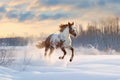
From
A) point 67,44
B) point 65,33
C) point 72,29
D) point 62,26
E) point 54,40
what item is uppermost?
point 62,26

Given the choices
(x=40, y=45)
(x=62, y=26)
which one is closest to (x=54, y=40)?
(x=62, y=26)

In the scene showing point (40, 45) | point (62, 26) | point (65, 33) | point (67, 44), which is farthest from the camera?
point (40, 45)

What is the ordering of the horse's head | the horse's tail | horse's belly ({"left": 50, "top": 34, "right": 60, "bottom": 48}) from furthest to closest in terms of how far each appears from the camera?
the horse's tail < horse's belly ({"left": 50, "top": 34, "right": 60, "bottom": 48}) < the horse's head

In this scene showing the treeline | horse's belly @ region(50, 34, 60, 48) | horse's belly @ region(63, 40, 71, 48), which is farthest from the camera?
the treeline

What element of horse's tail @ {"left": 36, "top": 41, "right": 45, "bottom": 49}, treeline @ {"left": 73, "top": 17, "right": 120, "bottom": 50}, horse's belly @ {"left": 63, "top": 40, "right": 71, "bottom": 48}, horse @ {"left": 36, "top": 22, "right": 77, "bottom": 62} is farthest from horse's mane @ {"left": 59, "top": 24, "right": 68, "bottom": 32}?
treeline @ {"left": 73, "top": 17, "right": 120, "bottom": 50}

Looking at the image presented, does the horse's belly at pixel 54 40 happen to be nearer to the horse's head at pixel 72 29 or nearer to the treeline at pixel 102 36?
the horse's head at pixel 72 29

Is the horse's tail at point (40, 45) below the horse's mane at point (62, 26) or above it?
below

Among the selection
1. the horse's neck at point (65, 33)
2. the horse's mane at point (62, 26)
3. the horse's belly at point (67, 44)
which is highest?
the horse's mane at point (62, 26)

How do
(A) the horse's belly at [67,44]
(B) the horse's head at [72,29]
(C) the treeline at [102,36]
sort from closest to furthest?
(A) the horse's belly at [67,44]
(B) the horse's head at [72,29]
(C) the treeline at [102,36]

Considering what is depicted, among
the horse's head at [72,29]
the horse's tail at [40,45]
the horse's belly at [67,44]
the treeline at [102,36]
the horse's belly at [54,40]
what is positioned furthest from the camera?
the treeline at [102,36]

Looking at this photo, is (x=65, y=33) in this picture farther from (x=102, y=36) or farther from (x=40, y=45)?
(x=102, y=36)

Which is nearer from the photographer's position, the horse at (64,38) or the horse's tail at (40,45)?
the horse at (64,38)

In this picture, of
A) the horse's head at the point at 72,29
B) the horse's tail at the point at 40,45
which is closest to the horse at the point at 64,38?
the horse's head at the point at 72,29

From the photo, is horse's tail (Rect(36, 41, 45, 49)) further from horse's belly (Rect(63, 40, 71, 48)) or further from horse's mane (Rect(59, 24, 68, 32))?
horse's belly (Rect(63, 40, 71, 48))
